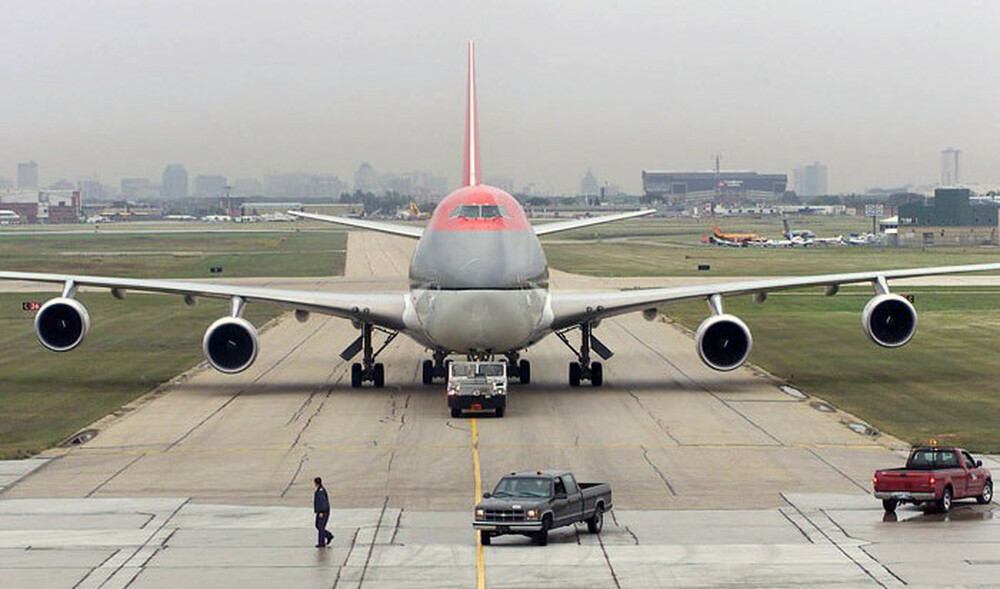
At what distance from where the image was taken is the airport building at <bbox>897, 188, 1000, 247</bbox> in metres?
179

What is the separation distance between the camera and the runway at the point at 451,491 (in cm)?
2638

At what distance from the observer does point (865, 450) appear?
3919 centimetres

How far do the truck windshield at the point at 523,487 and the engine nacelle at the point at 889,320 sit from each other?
77.5 ft

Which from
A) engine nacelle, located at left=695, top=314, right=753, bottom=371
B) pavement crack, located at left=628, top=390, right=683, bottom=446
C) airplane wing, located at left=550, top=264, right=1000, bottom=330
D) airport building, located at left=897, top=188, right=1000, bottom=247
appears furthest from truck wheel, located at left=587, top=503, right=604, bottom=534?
airport building, located at left=897, top=188, right=1000, bottom=247

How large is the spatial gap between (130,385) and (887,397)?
78.5 ft

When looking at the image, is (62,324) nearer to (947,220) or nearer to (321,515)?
(321,515)

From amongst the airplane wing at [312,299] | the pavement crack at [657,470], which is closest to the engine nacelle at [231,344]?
the airplane wing at [312,299]

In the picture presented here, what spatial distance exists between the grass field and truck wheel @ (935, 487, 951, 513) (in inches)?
3419

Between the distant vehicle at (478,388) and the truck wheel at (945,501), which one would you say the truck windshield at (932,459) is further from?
Answer: the distant vehicle at (478,388)

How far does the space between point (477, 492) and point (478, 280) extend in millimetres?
12501

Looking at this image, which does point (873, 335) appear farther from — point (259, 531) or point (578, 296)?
point (259, 531)

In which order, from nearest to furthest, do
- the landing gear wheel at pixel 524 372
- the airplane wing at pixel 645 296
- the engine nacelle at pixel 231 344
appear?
the engine nacelle at pixel 231 344
the airplane wing at pixel 645 296
the landing gear wheel at pixel 524 372

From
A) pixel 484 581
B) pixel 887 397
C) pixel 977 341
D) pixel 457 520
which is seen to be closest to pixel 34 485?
pixel 457 520

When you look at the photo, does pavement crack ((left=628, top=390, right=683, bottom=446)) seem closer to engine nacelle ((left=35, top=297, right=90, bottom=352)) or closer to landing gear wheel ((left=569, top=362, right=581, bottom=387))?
landing gear wheel ((left=569, top=362, right=581, bottom=387))
